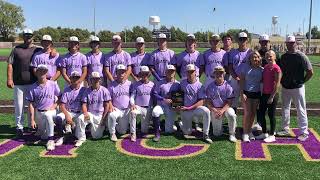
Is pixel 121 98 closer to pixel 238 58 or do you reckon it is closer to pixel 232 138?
pixel 232 138

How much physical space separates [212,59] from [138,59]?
1.62m

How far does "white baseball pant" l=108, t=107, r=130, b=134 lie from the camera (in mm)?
8184

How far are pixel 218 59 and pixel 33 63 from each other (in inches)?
151

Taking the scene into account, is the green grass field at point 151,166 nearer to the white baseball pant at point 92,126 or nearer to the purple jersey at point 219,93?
the white baseball pant at point 92,126

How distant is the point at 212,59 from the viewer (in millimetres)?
8844

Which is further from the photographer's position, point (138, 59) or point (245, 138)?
point (138, 59)

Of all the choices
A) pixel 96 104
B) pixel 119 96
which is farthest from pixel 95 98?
pixel 119 96

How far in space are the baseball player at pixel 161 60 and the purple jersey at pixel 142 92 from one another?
451mm

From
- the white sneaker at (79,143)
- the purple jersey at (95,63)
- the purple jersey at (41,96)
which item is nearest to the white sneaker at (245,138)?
the white sneaker at (79,143)

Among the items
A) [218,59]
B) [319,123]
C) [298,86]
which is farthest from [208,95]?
[319,123]

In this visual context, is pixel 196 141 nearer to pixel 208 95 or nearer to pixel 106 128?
pixel 208 95

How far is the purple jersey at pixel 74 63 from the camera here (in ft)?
28.4

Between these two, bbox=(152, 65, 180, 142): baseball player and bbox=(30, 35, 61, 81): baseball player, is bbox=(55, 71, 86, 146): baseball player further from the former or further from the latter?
bbox=(152, 65, 180, 142): baseball player

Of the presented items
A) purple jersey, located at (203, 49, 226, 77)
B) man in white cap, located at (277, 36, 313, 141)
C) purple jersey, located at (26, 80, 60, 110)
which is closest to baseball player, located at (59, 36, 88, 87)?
purple jersey, located at (26, 80, 60, 110)
